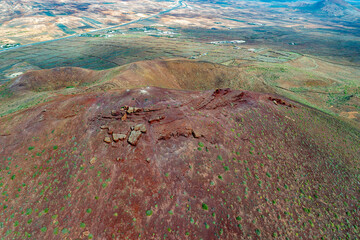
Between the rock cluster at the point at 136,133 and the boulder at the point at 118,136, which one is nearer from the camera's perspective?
the rock cluster at the point at 136,133

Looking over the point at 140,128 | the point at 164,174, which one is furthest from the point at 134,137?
the point at 164,174

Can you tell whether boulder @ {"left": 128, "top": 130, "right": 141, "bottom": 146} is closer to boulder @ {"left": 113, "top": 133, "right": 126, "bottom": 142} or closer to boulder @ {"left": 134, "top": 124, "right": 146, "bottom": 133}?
boulder @ {"left": 134, "top": 124, "right": 146, "bottom": 133}

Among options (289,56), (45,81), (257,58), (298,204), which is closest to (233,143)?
(298,204)

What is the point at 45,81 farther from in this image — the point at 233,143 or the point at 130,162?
the point at 233,143

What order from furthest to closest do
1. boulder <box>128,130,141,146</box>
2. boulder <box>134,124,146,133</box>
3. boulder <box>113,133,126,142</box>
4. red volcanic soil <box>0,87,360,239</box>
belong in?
boulder <box>134,124,146,133</box> → boulder <box>113,133,126,142</box> → boulder <box>128,130,141,146</box> → red volcanic soil <box>0,87,360,239</box>

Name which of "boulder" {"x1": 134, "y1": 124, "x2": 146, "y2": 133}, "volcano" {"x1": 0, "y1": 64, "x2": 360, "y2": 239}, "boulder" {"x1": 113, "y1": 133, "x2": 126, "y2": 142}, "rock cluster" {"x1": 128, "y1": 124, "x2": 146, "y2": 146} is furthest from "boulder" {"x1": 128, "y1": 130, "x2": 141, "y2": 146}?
"boulder" {"x1": 113, "y1": 133, "x2": 126, "y2": 142}

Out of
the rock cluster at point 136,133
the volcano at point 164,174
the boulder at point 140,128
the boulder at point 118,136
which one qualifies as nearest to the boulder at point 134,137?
the rock cluster at point 136,133

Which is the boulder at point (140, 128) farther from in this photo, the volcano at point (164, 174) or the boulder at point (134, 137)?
the boulder at point (134, 137)

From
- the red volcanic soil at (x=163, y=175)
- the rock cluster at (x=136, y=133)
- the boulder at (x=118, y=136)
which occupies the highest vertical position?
the rock cluster at (x=136, y=133)

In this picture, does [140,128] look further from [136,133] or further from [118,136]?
[118,136]
